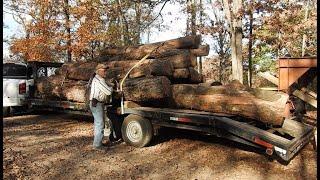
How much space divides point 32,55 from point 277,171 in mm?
22189

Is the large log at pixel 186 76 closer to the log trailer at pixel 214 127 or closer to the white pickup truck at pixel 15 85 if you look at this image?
the log trailer at pixel 214 127

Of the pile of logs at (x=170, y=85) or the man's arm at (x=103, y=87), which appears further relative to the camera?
the man's arm at (x=103, y=87)

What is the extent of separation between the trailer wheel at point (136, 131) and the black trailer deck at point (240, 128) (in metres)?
0.10

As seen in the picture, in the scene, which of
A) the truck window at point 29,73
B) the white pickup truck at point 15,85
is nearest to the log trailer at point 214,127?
the white pickup truck at point 15,85

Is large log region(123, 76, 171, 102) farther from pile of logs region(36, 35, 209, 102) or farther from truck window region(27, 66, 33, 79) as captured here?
truck window region(27, 66, 33, 79)

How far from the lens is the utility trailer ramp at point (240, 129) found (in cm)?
657

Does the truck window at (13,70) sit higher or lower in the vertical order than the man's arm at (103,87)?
higher

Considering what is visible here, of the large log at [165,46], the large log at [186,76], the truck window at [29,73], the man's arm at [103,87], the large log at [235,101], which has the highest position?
the large log at [165,46]

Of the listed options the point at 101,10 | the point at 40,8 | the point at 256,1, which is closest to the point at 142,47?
the point at 256,1

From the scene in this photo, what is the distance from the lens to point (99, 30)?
26641 mm

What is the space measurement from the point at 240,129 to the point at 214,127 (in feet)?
2.39

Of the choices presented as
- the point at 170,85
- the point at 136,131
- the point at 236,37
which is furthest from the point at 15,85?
the point at 236,37

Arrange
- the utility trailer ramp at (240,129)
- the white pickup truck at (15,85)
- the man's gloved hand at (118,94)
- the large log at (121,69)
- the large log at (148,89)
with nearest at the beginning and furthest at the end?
the utility trailer ramp at (240,129)
the large log at (148,89)
the man's gloved hand at (118,94)
the large log at (121,69)
the white pickup truck at (15,85)

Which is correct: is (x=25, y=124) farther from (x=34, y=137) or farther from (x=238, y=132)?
(x=238, y=132)
